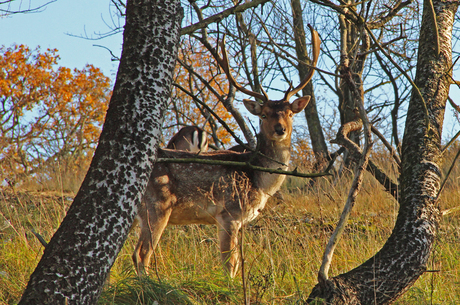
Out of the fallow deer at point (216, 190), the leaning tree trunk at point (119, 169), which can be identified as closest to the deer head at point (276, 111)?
the fallow deer at point (216, 190)

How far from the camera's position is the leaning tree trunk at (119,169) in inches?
82.4

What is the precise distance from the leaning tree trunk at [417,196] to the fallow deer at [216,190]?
1.44m

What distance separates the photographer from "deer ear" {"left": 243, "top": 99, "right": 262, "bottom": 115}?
18.0ft

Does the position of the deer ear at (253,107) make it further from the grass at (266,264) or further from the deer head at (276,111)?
the grass at (266,264)

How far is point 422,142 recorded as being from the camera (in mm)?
3574

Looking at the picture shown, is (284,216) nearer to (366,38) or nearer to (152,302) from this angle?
(366,38)

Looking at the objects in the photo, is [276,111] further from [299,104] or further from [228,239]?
[228,239]

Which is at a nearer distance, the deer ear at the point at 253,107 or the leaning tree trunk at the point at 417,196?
the leaning tree trunk at the point at 417,196

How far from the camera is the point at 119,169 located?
2.29 meters

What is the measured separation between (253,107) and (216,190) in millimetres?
1218

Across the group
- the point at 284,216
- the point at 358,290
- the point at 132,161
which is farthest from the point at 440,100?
the point at 284,216

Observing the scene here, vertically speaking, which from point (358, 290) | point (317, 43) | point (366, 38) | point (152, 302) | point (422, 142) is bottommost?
point (152, 302)

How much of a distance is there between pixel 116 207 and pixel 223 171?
2890 mm

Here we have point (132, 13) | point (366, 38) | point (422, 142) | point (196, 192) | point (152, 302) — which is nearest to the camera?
point (132, 13)
